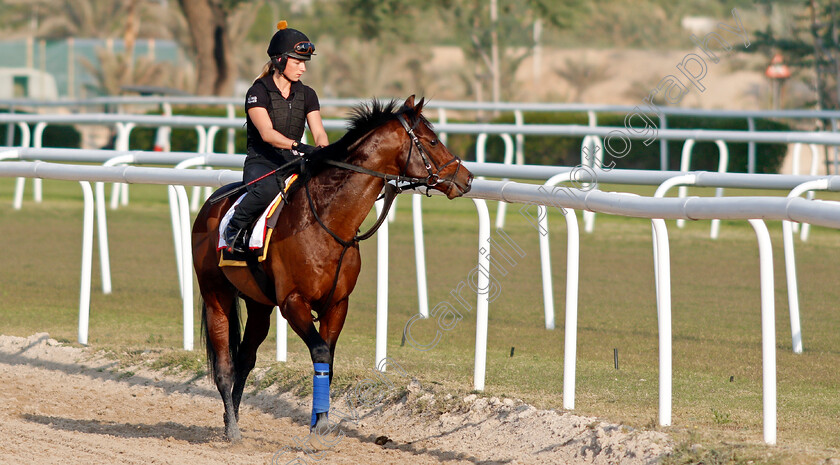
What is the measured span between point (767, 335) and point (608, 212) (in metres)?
1.06

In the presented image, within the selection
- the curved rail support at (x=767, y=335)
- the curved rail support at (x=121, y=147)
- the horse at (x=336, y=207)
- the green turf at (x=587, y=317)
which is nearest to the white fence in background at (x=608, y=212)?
the curved rail support at (x=767, y=335)

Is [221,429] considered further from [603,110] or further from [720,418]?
[603,110]

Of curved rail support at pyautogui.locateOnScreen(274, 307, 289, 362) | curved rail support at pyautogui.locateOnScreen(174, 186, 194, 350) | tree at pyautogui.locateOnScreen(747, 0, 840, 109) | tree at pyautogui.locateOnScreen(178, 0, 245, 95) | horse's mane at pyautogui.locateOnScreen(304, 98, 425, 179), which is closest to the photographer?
horse's mane at pyautogui.locateOnScreen(304, 98, 425, 179)

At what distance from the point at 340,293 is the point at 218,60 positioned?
25.5 meters

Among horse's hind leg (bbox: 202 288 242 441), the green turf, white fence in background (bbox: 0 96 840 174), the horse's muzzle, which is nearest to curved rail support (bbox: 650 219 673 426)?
the green turf

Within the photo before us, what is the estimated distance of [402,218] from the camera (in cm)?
1478

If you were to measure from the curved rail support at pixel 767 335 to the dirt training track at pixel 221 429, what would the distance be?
0.42 meters

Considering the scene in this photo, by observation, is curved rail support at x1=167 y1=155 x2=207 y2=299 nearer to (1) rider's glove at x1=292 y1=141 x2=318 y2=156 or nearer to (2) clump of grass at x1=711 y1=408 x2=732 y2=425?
(1) rider's glove at x1=292 y1=141 x2=318 y2=156

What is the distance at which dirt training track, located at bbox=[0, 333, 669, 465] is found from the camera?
483cm

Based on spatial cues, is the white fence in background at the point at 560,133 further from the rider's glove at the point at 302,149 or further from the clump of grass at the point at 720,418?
the rider's glove at the point at 302,149

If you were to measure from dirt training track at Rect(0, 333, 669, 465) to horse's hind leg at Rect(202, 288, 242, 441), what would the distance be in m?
0.31

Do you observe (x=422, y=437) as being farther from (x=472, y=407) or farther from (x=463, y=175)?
(x=463, y=175)

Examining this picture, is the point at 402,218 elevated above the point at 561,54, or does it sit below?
below

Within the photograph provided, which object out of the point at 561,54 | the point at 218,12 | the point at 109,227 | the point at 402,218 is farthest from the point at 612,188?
the point at 561,54
